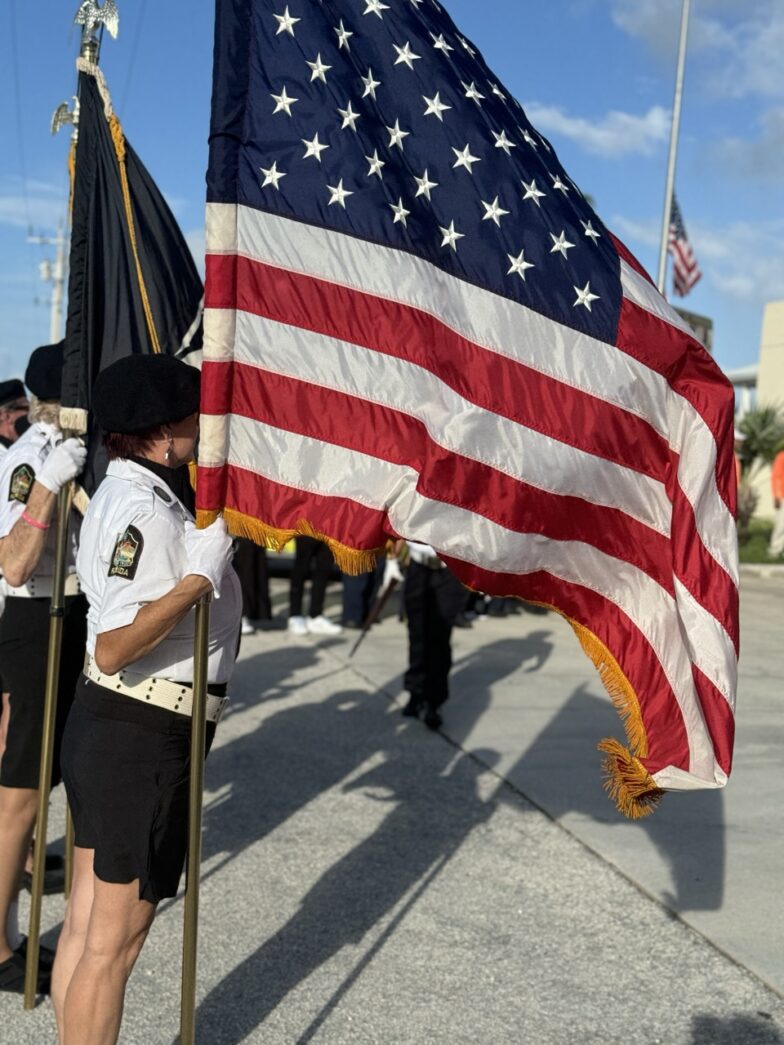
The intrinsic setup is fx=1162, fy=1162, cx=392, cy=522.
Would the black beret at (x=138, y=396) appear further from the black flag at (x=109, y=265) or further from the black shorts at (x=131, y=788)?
the black flag at (x=109, y=265)

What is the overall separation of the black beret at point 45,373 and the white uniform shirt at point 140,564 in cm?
141

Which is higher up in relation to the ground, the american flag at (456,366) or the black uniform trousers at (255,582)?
the american flag at (456,366)

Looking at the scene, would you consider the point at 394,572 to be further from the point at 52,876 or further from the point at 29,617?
the point at 29,617

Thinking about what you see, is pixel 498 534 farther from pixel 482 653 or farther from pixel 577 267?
pixel 482 653

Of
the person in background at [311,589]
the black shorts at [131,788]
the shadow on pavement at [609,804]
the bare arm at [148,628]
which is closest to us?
the bare arm at [148,628]

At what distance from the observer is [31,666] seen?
14.4 feet

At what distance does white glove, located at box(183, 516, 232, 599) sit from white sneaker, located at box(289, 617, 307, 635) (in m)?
8.76

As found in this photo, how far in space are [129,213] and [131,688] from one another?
6.16 feet

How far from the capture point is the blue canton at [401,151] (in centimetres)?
325

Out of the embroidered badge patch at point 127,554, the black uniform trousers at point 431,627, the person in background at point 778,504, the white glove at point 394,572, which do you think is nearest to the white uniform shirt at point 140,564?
the embroidered badge patch at point 127,554

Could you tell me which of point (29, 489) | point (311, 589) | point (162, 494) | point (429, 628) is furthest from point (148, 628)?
point (311, 589)

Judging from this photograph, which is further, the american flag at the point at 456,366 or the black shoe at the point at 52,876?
the black shoe at the point at 52,876

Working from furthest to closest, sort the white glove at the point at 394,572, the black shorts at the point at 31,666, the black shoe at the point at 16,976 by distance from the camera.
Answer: the white glove at the point at 394,572 → the black shorts at the point at 31,666 → the black shoe at the point at 16,976

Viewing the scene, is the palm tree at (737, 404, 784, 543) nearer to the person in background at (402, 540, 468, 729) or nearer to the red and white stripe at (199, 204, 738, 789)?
the person in background at (402, 540, 468, 729)
